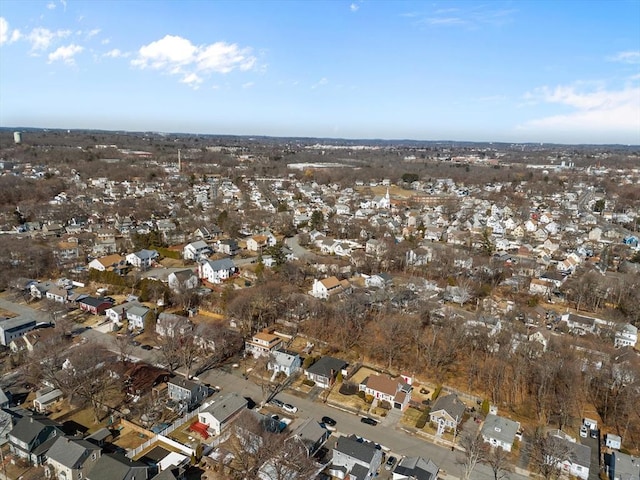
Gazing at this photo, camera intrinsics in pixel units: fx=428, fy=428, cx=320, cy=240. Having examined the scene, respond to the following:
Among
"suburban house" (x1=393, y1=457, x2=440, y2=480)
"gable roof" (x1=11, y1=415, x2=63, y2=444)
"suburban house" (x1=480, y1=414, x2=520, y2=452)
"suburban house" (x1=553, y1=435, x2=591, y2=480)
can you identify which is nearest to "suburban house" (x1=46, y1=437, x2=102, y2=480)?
"gable roof" (x1=11, y1=415, x2=63, y2=444)

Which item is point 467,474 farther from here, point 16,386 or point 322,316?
point 16,386

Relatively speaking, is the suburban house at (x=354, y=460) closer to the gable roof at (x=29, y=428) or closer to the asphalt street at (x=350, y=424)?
the asphalt street at (x=350, y=424)

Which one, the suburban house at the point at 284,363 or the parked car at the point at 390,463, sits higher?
the suburban house at the point at 284,363

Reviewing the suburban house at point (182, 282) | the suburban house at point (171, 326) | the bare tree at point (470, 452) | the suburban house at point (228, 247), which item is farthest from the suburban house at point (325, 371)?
the suburban house at point (228, 247)

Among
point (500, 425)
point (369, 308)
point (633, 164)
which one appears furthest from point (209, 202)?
point (633, 164)

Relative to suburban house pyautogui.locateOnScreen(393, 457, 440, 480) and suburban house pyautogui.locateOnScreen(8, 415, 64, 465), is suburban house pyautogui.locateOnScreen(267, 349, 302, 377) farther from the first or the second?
suburban house pyautogui.locateOnScreen(8, 415, 64, 465)

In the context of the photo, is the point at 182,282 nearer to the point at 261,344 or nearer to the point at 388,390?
the point at 261,344
